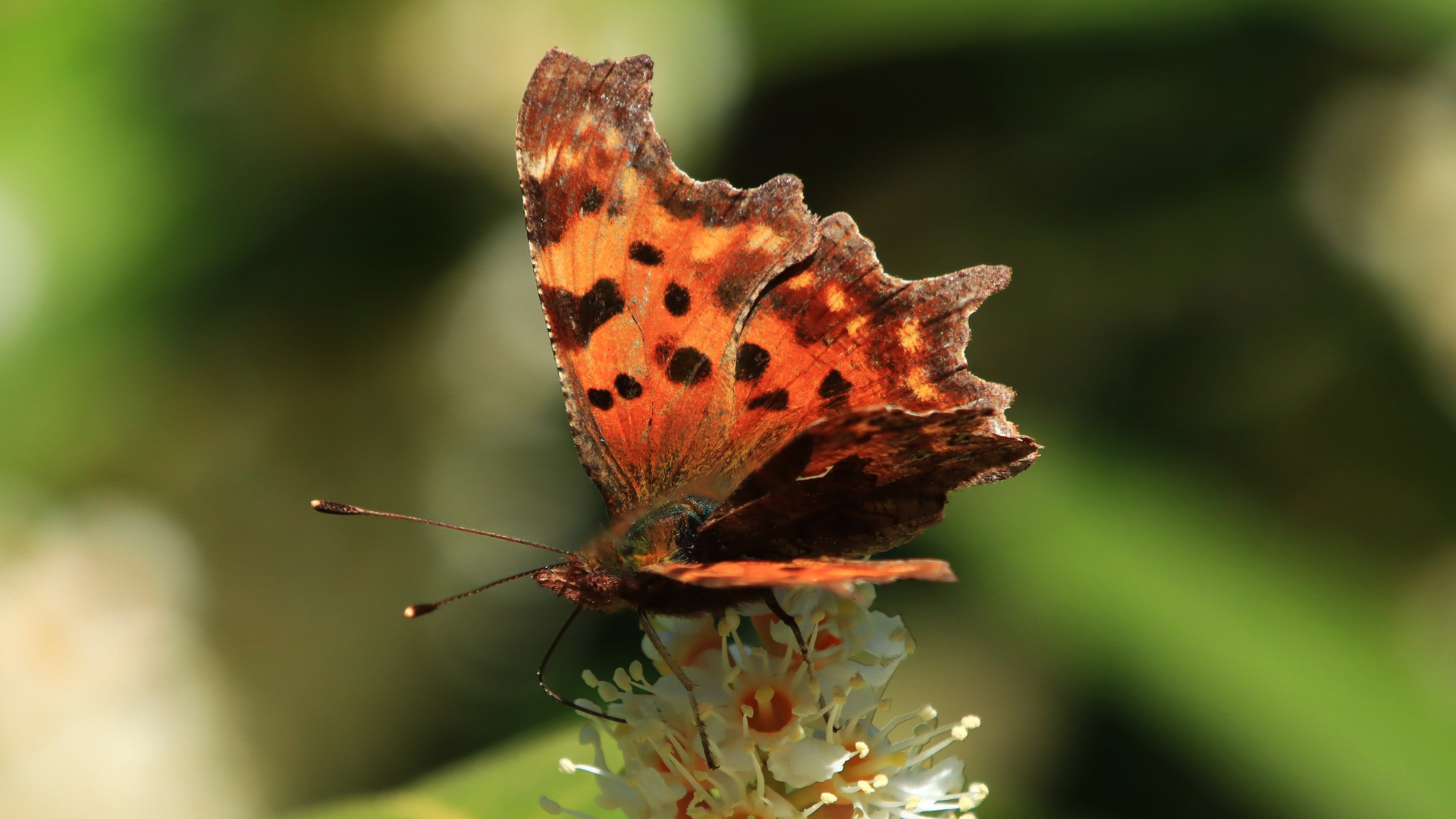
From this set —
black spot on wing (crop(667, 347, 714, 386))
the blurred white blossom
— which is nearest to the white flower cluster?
black spot on wing (crop(667, 347, 714, 386))

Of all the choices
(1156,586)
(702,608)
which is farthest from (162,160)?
(1156,586)

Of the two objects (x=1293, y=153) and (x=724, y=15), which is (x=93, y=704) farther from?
(x=1293, y=153)

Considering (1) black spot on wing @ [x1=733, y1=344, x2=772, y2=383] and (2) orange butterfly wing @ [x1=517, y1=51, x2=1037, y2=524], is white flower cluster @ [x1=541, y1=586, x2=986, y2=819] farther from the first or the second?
(1) black spot on wing @ [x1=733, y1=344, x2=772, y2=383]

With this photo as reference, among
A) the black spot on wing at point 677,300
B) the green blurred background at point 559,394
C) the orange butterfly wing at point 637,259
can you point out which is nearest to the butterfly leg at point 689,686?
the orange butterfly wing at point 637,259

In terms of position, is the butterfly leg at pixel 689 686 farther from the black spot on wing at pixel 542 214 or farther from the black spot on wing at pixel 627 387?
the black spot on wing at pixel 542 214

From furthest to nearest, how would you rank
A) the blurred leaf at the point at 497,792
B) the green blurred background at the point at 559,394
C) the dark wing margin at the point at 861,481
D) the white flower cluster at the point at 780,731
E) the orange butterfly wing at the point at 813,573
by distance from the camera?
1. the green blurred background at the point at 559,394
2. the blurred leaf at the point at 497,792
3. the white flower cluster at the point at 780,731
4. the dark wing margin at the point at 861,481
5. the orange butterfly wing at the point at 813,573
